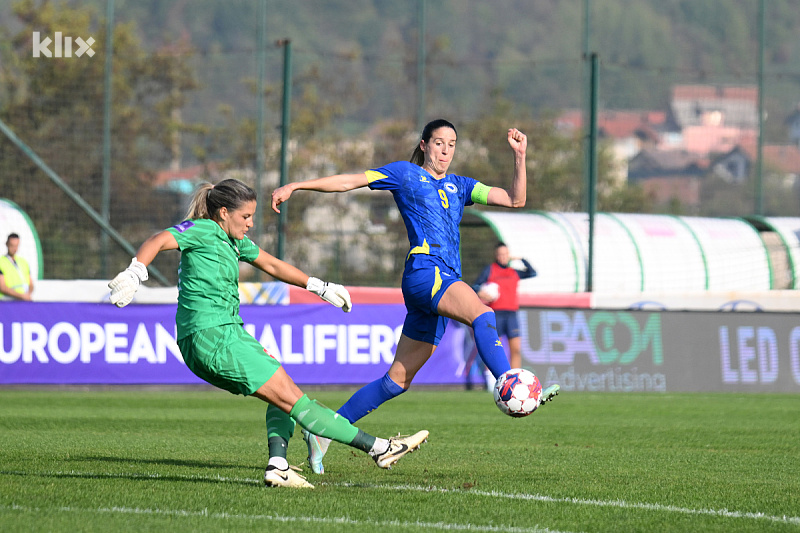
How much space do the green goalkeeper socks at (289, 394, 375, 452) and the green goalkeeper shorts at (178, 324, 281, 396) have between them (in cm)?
26

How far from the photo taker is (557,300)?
1752cm

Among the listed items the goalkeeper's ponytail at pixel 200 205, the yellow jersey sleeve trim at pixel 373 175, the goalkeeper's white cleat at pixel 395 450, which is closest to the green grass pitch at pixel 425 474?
the goalkeeper's white cleat at pixel 395 450

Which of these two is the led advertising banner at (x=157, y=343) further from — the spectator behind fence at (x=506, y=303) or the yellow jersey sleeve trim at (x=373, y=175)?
the yellow jersey sleeve trim at (x=373, y=175)

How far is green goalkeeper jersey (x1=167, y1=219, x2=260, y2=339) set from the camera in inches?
235

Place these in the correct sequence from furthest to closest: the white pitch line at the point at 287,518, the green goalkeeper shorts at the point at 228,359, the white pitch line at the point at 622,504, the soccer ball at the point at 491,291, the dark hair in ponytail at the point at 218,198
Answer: the soccer ball at the point at 491,291 < the dark hair in ponytail at the point at 218,198 < the green goalkeeper shorts at the point at 228,359 < the white pitch line at the point at 622,504 < the white pitch line at the point at 287,518

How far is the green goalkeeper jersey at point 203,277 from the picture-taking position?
235 inches

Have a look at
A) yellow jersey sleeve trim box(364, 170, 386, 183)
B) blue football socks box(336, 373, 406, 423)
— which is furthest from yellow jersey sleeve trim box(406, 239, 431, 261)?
blue football socks box(336, 373, 406, 423)

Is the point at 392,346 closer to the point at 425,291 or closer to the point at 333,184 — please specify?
the point at 425,291

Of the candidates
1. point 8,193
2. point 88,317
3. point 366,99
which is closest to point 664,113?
point 366,99

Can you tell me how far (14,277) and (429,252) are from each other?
36.8 feet

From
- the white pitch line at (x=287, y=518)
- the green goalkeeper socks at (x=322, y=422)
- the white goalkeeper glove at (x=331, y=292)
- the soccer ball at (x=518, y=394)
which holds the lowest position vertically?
the white pitch line at (x=287, y=518)

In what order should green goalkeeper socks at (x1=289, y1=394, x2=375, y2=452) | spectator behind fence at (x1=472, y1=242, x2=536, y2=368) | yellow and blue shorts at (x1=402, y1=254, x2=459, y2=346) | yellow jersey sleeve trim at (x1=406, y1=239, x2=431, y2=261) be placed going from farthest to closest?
spectator behind fence at (x1=472, y1=242, x2=536, y2=368) → yellow jersey sleeve trim at (x1=406, y1=239, x2=431, y2=261) → yellow and blue shorts at (x1=402, y1=254, x2=459, y2=346) → green goalkeeper socks at (x1=289, y1=394, x2=375, y2=452)

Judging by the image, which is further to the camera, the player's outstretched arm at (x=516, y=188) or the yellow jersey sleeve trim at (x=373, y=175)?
the player's outstretched arm at (x=516, y=188)

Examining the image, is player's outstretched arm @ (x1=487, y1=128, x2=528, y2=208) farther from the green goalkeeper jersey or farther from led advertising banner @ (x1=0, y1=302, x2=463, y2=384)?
led advertising banner @ (x1=0, y1=302, x2=463, y2=384)
